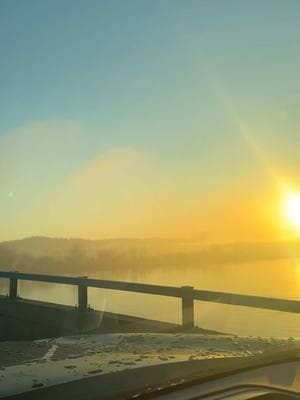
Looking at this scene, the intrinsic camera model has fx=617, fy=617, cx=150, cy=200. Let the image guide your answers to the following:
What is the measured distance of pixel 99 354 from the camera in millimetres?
3961

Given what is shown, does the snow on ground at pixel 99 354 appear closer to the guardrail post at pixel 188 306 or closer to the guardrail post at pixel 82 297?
the guardrail post at pixel 188 306

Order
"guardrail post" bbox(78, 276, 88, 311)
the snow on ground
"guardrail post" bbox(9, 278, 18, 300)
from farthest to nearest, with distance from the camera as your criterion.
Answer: "guardrail post" bbox(9, 278, 18, 300)
"guardrail post" bbox(78, 276, 88, 311)
the snow on ground

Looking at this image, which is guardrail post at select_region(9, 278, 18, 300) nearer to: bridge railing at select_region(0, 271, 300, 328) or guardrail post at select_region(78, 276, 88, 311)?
bridge railing at select_region(0, 271, 300, 328)

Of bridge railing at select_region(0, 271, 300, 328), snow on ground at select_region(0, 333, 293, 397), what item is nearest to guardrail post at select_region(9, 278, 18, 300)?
bridge railing at select_region(0, 271, 300, 328)

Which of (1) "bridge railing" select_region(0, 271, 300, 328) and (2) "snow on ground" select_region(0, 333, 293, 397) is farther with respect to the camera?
(1) "bridge railing" select_region(0, 271, 300, 328)

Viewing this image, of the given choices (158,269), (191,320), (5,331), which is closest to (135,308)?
(5,331)

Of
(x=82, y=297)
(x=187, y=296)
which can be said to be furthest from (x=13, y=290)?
(x=187, y=296)

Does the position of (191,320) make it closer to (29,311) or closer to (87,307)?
(87,307)

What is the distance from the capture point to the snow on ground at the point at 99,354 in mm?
3010

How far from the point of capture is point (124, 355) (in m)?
3.87

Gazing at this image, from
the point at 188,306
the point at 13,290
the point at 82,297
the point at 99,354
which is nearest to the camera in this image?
the point at 99,354

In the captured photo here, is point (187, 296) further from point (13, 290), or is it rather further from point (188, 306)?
point (13, 290)

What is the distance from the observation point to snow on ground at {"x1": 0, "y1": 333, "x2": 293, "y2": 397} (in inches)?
118

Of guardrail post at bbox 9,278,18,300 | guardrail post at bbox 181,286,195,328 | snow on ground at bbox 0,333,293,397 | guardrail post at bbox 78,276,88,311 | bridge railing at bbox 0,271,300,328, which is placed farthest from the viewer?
guardrail post at bbox 9,278,18,300
